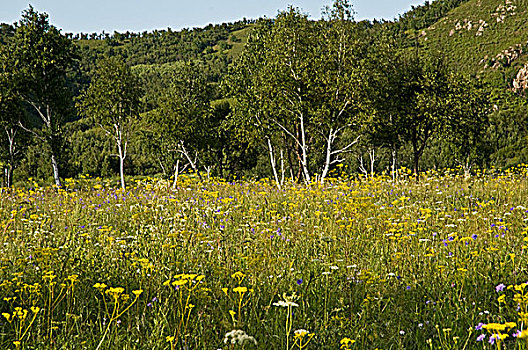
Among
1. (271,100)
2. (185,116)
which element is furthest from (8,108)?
(185,116)

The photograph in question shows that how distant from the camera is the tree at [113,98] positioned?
33.2 meters

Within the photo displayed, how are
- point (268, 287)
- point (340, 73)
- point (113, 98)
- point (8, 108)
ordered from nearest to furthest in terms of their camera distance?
point (268, 287) → point (340, 73) → point (8, 108) → point (113, 98)

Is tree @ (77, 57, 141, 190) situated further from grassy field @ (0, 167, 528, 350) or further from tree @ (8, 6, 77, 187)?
grassy field @ (0, 167, 528, 350)

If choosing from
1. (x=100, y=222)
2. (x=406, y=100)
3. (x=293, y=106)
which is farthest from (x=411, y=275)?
(x=406, y=100)

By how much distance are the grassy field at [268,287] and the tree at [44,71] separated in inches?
665

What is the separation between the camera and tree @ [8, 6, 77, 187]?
839 inches

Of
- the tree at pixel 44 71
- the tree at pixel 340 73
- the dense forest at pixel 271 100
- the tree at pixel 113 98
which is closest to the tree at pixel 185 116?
the dense forest at pixel 271 100

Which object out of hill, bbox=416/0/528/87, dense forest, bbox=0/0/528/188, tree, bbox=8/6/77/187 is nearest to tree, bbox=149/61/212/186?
dense forest, bbox=0/0/528/188

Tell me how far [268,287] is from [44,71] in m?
22.6

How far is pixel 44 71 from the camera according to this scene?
71.9 ft

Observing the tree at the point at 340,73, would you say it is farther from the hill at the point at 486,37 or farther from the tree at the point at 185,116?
the hill at the point at 486,37

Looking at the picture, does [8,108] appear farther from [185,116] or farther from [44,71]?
[185,116]

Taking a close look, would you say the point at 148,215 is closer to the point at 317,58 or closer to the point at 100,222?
the point at 100,222

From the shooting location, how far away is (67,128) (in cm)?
2328
